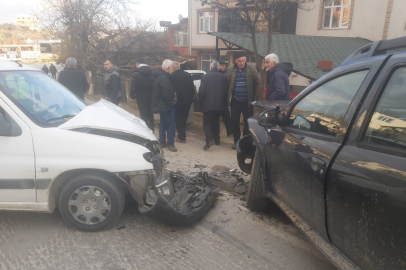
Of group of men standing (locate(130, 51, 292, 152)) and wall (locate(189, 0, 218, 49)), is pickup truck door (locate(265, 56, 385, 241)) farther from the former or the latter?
wall (locate(189, 0, 218, 49))

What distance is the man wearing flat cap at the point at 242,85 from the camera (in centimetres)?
615

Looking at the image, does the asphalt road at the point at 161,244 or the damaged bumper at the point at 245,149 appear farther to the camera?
the damaged bumper at the point at 245,149

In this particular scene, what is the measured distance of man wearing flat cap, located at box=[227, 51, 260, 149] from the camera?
20.2 ft

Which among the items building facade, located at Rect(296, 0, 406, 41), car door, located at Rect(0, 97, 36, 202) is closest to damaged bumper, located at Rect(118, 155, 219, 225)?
car door, located at Rect(0, 97, 36, 202)

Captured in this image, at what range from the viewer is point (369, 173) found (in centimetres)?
188

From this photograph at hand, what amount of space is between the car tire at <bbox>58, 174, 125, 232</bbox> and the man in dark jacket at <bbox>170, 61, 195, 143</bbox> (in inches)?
146

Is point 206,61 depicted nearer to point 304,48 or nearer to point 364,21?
point 364,21

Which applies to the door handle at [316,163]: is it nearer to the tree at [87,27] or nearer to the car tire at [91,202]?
the car tire at [91,202]

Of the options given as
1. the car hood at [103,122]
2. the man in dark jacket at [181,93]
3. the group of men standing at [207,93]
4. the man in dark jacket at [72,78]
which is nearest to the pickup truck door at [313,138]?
the car hood at [103,122]

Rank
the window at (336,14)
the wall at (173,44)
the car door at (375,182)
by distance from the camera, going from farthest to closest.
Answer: the wall at (173,44) < the window at (336,14) < the car door at (375,182)

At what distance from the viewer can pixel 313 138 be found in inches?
99.7

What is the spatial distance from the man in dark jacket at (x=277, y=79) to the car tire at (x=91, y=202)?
3.24 m

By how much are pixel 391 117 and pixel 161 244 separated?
2.35 metres

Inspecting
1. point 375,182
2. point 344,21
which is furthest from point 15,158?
point 344,21
